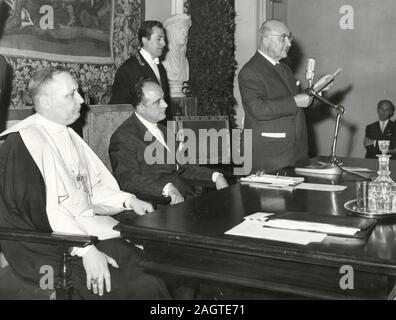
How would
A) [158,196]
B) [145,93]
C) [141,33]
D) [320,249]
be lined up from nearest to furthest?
[320,249] → [158,196] → [145,93] → [141,33]

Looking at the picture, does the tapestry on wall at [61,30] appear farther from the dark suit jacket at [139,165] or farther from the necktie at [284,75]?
the necktie at [284,75]

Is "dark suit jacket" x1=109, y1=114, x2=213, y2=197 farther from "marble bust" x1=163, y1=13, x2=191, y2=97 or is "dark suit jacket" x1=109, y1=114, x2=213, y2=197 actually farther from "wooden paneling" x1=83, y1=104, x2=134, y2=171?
"marble bust" x1=163, y1=13, x2=191, y2=97

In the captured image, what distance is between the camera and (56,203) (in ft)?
8.28

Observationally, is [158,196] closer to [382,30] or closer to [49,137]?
[49,137]

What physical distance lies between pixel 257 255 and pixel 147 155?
1728 millimetres

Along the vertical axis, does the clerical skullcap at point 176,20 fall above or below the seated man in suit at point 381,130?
above

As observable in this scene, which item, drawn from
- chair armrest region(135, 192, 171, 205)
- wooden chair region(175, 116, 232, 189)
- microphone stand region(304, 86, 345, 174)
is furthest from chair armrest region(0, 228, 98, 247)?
wooden chair region(175, 116, 232, 189)

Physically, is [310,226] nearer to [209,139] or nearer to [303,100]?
[303,100]

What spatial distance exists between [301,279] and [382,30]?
7066 mm

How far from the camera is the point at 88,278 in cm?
233

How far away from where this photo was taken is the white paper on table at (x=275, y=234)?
1.96 metres

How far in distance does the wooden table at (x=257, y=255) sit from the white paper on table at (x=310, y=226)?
7cm

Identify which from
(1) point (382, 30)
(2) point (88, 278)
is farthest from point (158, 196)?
(1) point (382, 30)

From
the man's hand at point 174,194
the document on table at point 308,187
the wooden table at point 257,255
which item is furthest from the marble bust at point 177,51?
the wooden table at point 257,255
